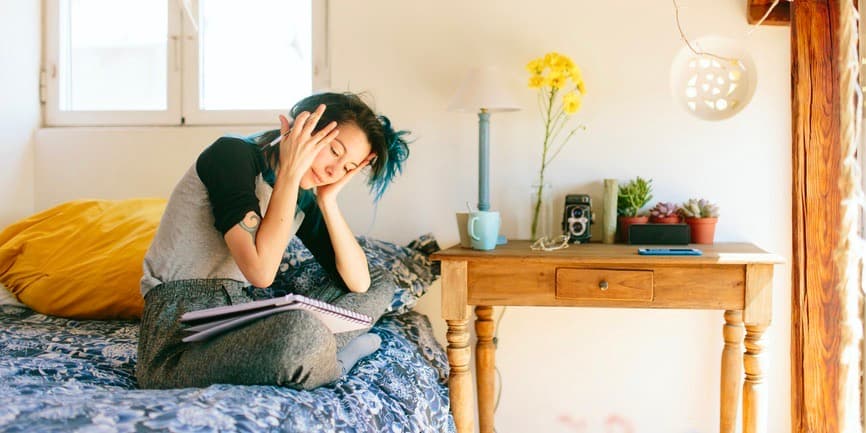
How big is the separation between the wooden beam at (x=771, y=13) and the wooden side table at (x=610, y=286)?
671 mm

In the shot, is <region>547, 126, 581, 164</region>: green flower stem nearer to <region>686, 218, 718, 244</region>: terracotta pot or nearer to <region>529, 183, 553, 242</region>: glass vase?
<region>529, 183, 553, 242</region>: glass vase

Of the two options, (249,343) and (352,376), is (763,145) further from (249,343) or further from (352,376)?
(249,343)

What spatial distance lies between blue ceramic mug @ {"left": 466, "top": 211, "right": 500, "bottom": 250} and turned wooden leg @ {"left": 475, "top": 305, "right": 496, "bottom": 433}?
300mm

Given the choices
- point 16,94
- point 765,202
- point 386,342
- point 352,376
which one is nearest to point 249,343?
point 352,376

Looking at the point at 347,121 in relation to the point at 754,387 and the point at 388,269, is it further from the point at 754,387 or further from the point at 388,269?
the point at 754,387

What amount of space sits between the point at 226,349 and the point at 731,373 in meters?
1.45

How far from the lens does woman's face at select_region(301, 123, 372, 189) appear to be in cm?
158

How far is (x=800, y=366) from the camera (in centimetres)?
188

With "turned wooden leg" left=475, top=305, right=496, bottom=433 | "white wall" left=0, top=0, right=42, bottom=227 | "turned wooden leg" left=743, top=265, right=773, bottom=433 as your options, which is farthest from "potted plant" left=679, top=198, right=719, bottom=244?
"white wall" left=0, top=0, right=42, bottom=227

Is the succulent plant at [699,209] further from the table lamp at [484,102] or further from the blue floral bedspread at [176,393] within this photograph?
the blue floral bedspread at [176,393]

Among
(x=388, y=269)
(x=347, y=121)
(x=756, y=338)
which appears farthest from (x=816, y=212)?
(x=347, y=121)

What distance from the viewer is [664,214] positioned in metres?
2.07

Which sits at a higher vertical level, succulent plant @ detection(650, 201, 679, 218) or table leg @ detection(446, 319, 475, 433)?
succulent plant @ detection(650, 201, 679, 218)

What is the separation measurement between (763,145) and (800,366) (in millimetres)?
640
